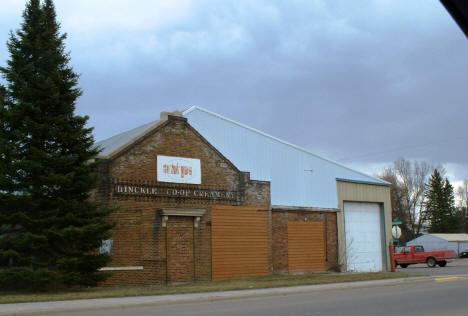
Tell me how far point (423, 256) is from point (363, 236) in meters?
12.4

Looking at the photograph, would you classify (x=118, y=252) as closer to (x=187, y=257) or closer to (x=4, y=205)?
(x=187, y=257)

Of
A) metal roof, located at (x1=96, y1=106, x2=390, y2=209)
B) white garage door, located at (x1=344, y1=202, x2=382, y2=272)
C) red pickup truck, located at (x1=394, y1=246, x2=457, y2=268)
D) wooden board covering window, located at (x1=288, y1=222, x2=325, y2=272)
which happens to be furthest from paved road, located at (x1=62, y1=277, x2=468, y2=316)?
red pickup truck, located at (x1=394, y1=246, x2=457, y2=268)

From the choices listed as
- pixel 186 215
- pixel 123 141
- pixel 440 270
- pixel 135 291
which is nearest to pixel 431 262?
pixel 440 270

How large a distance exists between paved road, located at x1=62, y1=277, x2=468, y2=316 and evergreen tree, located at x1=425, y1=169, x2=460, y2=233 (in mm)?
77140

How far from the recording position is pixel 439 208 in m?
89.2

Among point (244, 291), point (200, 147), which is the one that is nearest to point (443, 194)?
point (200, 147)

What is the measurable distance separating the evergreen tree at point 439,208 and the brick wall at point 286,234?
63.5 m

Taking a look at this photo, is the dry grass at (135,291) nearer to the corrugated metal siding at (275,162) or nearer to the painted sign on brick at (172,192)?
the painted sign on brick at (172,192)

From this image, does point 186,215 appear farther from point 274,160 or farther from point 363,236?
point 363,236

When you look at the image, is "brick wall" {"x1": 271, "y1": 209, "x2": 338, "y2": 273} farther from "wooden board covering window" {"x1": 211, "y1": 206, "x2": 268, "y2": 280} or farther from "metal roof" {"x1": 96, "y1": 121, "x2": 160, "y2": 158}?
"metal roof" {"x1": 96, "y1": 121, "x2": 160, "y2": 158}

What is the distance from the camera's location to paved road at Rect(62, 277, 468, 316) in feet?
40.6

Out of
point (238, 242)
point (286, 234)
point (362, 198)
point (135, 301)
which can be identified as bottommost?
point (135, 301)

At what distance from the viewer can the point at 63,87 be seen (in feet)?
63.8

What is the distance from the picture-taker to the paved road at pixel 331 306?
40.6ft
